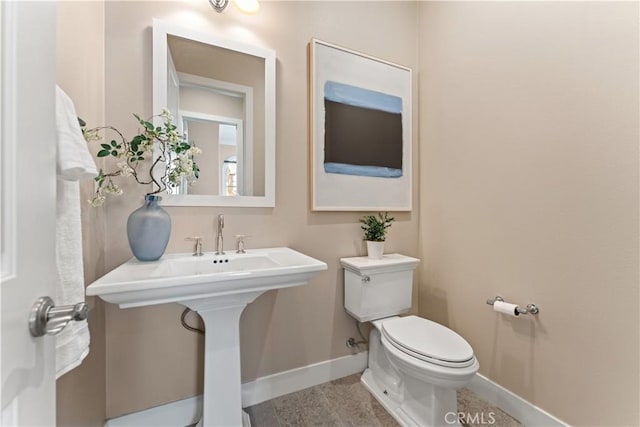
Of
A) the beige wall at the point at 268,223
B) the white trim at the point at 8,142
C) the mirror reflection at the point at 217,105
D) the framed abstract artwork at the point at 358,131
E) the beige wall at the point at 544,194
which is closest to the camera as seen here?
the white trim at the point at 8,142

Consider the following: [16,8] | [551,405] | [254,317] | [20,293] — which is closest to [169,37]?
[16,8]

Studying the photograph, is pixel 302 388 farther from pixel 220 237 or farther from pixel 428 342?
pixel 220 237

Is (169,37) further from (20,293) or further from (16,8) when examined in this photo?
(20,293)

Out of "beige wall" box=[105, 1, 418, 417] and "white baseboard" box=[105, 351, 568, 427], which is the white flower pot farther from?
"white baseboard" box=[105, 351, 568, 427]

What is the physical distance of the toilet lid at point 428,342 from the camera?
45.3 inches

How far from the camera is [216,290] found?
0.97 meters

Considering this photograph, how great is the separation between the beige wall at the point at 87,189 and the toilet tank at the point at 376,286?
1221mm

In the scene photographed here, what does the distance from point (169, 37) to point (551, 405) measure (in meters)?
2.53

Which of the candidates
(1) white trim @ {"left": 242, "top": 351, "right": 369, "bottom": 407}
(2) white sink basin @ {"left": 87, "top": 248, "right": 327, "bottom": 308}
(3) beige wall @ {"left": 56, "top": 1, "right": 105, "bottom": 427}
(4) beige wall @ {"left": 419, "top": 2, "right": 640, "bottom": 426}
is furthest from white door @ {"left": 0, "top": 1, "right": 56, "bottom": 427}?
(4) beige wall @ {"left": 419, "top": 2, "right": 640, "bottom": 426}

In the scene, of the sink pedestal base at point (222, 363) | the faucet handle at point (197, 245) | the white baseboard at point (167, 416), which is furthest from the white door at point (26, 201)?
the white baseboard at point (167, 416)

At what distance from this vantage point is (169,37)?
1.30 metres

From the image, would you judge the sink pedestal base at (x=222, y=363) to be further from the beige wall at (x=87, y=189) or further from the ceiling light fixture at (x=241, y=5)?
the ceiling light fixture at (x=241, y=5)

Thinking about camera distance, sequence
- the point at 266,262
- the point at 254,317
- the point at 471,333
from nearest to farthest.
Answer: the point at 266,262 < the point at 254,317 < the point at 471,333

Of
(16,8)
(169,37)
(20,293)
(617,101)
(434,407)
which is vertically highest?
(169,37)
